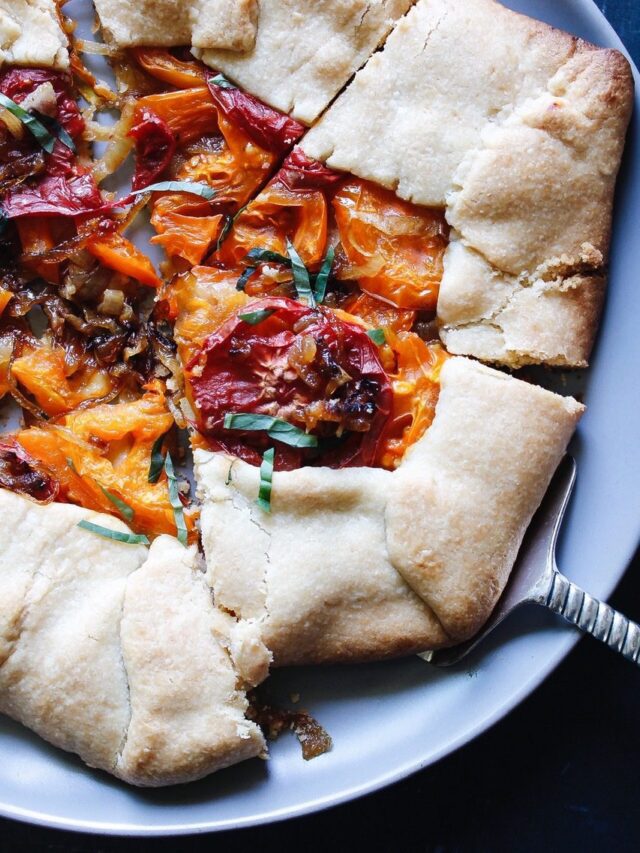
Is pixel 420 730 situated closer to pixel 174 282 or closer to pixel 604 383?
pixel 604 383

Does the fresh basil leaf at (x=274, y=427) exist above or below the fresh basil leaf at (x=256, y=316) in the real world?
below

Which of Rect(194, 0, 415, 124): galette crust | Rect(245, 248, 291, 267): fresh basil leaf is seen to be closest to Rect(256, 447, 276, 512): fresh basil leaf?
Rect(245, 248, 291, 267): fresh basil leaf

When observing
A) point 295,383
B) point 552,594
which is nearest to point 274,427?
point 295,383

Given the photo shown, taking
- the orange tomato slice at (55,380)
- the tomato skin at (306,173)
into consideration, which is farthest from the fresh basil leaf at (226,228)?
the orange tomato slice at (55,380)

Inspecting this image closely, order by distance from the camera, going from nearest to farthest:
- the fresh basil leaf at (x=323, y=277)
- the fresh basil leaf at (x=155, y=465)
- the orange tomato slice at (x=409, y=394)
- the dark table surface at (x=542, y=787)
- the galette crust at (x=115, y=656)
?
the galette crust at (x=115, y=656) < the orange tomato slice at (x=409, y=394) < the fresh basil leaf at (x=323, y=277) < the fresh basil leaf at (x=155, y=465) < the dark table surface at (x=542, y=787)

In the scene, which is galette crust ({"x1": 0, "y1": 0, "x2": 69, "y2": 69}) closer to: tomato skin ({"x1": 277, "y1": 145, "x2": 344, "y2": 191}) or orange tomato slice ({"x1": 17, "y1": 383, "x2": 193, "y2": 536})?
tomato skin ({"x1": 277, "y1": 145, "x2": 344, "y2": 191})

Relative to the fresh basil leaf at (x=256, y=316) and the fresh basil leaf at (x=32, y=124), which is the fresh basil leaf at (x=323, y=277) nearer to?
the fresh basil leaf at (x=256, y=316)

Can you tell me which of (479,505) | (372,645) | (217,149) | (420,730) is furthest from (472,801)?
(217,149)
